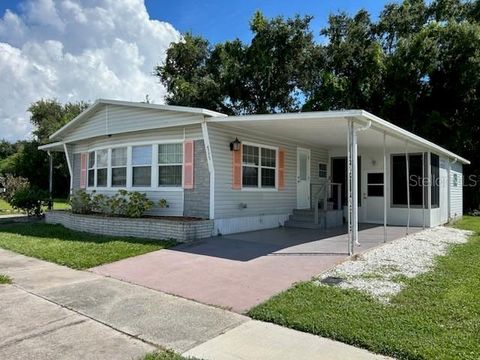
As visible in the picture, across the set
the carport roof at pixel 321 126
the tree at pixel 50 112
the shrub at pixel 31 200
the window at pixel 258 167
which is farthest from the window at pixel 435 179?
the tree at pixel 50 112

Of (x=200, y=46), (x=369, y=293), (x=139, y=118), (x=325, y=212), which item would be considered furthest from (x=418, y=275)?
(x=200, y=46)

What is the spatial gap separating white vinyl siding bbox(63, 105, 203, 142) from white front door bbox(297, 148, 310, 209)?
482 cm

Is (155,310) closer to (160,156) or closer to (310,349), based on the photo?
(310,349)

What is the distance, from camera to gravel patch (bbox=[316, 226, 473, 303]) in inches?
228

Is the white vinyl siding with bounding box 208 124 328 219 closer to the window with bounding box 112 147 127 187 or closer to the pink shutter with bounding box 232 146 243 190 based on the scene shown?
the pink shutter with bounding box 232 146 243 190

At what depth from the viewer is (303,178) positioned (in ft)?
46.0

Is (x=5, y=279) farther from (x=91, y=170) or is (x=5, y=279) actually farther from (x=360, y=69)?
(x=360, y=69)

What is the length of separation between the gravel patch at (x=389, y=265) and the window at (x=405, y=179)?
2.82 metres

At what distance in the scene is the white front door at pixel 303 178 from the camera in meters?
13.8

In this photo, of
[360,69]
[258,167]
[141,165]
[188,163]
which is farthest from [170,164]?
[360,69]

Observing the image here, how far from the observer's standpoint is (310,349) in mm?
3785

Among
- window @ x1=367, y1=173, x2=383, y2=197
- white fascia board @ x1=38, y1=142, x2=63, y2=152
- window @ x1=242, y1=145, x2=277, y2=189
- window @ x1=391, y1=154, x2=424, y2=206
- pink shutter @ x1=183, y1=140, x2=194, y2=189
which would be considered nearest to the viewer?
pink shutter @ x1=183, y1=140, x2=194, y2=189

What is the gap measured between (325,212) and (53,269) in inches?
315

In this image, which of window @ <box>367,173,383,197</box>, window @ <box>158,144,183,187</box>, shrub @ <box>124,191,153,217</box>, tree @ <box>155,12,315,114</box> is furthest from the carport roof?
tree @ <box>155,12,315,114</box>
